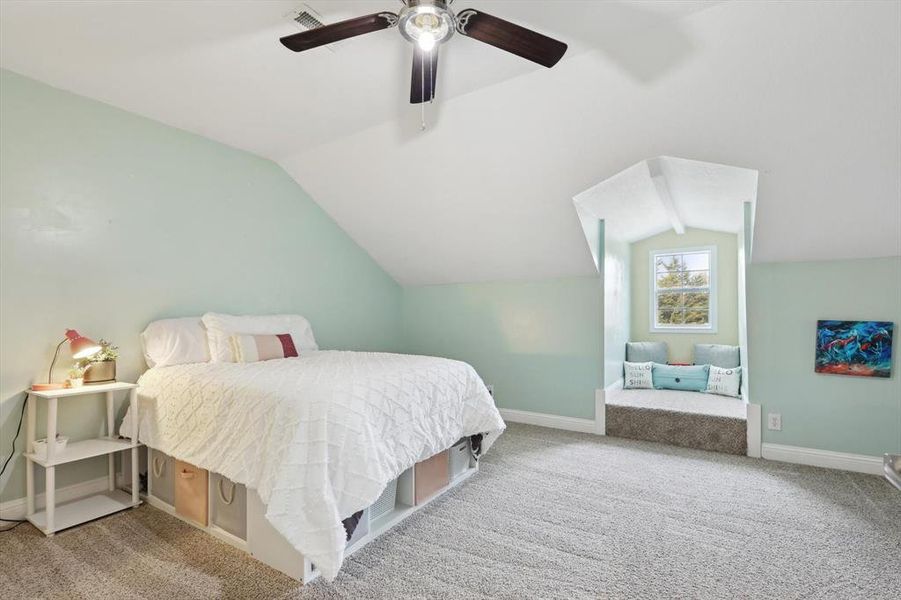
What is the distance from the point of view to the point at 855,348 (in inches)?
119

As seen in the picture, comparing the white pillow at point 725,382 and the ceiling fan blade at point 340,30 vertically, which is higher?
the ceiling fan blade at point 340,30

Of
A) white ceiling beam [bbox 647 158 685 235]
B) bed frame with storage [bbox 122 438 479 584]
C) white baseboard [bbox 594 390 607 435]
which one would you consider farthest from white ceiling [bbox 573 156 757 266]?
bed frame with storage [bbox 122 438 479 584]

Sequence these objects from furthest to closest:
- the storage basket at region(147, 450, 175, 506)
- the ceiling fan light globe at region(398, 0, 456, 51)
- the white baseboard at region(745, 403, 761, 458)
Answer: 1. the white baseboard at region(745, 403, 761, 458)
2. the storage basket at region(147, 450, 175, 506)
3. the ceiling fan light globe at region(398, 0, 456, 51)

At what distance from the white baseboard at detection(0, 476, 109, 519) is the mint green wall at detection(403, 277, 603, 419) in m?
3.03

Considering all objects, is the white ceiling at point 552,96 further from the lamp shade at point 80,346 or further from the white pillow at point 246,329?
the lamp shade at point 80,346

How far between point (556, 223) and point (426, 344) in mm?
2143

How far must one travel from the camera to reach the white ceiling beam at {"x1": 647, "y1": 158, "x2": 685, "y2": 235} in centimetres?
319

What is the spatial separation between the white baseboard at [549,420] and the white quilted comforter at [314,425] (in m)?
1.49

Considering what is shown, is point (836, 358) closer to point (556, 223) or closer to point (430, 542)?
point (556, 223)

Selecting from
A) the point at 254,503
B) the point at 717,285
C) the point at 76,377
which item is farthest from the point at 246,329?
the point at 717,285

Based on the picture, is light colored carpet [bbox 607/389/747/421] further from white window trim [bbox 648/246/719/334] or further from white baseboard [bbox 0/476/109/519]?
white baseboard [bbox 0/476/109/519]

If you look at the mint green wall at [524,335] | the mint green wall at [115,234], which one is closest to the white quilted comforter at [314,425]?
the mint green wall at [115,234]

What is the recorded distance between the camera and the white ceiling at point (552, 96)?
6.61 ft

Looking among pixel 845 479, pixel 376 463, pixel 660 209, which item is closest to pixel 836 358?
pixel 845 479
